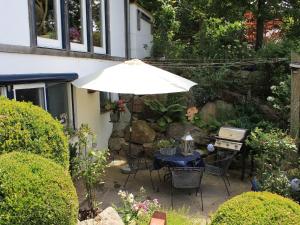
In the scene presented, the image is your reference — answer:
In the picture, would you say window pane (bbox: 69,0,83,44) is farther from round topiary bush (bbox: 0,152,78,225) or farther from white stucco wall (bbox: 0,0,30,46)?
round topiary bush (bbox: 0,152,78,225)

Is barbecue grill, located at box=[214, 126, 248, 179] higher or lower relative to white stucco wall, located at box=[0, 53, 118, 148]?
lower

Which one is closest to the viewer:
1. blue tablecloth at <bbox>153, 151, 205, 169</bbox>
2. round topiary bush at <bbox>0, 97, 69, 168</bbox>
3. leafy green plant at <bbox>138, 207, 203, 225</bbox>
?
round topiary bush at <bbox>0, 97, 69, 168</bbox>

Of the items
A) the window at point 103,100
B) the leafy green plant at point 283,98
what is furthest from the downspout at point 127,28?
the leafy green plant at point 283,98

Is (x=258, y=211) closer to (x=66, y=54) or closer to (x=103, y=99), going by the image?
(x=66, y=54)

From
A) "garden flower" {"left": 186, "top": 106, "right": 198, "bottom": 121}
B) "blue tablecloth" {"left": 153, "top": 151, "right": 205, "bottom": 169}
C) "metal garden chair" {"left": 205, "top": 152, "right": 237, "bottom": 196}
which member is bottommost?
"metal garden chair" {"left": 205, "top": 152, "right": 237, "bottom": 196}

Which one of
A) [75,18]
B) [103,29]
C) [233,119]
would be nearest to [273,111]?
[233,119]

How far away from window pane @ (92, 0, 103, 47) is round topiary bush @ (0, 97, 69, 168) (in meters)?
5.23

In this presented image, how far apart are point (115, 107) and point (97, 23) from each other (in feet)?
7.67

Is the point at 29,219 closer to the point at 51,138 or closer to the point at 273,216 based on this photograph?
the point at 51,138

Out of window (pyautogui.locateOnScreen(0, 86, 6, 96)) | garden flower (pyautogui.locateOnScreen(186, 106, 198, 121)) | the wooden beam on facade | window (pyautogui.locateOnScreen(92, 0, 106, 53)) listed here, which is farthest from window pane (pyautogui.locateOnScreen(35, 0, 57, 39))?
the wooden beam on facade

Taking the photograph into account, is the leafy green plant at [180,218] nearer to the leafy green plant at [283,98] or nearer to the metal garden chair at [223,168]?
the metal garden chair at [223,168]

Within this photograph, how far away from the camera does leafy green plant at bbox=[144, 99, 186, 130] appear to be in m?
9.69

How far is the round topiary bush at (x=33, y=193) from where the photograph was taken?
2.78 m

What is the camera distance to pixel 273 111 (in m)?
9.69
